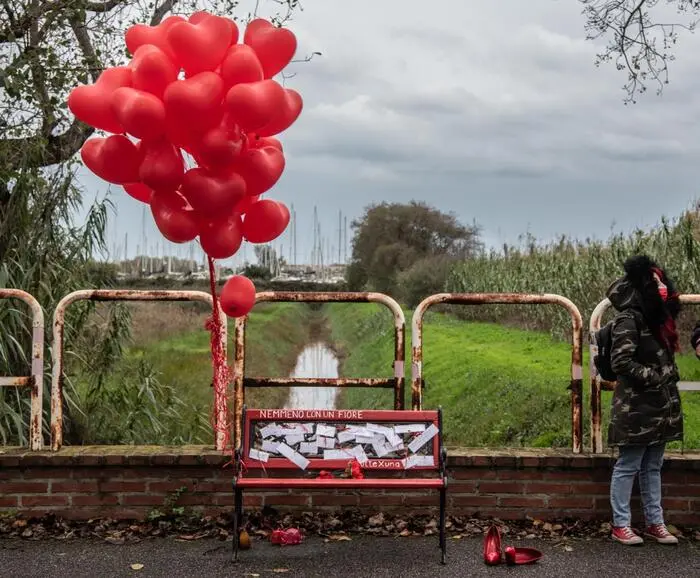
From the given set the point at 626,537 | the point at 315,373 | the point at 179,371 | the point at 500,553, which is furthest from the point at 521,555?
the point at 315,373

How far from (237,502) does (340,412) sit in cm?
89

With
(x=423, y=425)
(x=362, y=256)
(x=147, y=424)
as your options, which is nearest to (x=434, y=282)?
(x=362, y=256)

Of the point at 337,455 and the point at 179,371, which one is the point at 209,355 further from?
the point at 337,455

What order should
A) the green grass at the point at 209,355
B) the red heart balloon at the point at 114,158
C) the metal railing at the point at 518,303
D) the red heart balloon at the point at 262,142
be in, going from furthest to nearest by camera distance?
the green grass at the point at 209,355 < the metal railing at the point at 518,303 < the red heart balloon at the point at 262,142 < the red heart balloon at the point at 114,158

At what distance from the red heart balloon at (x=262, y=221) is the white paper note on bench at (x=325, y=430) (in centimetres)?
190

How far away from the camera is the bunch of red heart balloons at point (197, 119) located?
3.49 meters

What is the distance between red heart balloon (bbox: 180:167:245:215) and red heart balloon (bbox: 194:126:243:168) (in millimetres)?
55

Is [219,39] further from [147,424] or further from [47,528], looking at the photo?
[147,424]

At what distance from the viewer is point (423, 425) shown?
557cm

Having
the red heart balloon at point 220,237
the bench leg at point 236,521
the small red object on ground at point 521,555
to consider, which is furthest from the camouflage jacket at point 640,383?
the red heart balloon at point 220,237

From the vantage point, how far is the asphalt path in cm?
489

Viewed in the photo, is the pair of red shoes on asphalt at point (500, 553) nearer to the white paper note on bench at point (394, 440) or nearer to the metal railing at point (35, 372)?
the white paper note on bench at point (394, 440)

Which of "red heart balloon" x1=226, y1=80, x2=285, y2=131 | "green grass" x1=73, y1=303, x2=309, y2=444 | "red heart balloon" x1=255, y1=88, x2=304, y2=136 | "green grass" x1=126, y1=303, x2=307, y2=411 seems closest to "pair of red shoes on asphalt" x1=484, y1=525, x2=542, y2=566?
"red heart balloon" x1=255, y1=88, x2=304, y2=136

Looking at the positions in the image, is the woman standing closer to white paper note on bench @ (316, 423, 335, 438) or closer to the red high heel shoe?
the red high heel shoe
